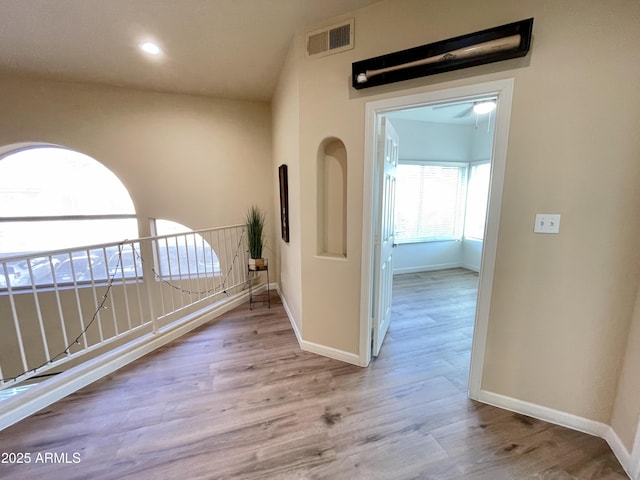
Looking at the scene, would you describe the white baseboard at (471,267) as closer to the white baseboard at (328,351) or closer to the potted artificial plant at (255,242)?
the white baseboard at (328,351)

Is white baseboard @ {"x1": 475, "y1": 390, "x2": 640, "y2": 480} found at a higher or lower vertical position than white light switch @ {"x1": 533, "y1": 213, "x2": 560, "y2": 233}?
lower

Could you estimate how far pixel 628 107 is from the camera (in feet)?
4.19

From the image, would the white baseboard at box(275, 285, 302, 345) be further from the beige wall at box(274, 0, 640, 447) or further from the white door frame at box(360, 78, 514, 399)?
the beige wall at box(274, 0, 640, 447)

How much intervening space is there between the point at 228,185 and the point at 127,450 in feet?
10.1

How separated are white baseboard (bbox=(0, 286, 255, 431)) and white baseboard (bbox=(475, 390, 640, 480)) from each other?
2835 mm

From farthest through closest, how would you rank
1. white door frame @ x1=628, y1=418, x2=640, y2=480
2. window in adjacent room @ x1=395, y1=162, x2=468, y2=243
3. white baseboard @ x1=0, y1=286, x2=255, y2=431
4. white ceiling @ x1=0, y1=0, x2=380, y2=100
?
1. window in adjacent room @ x1=395, y1=162, x2=468, y2=243
2. white ceiling @ x1=0, y1=0, x2=380, y2=100
3. white baseboard @ x1=0, y1=286, x2=255, y2=431
4. white door frame @ x1=628, y1=418, x2=640, y2=480

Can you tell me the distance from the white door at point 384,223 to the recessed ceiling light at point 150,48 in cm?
218

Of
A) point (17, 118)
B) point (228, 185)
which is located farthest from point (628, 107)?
point (17, 118)

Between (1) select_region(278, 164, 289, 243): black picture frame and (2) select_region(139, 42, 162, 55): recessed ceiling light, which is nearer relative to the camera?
(2) select_region(139, 42, 162, 55): recessed ceiling light

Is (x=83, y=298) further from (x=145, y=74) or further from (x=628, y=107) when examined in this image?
(x=628, y=107)

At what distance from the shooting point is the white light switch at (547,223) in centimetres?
149

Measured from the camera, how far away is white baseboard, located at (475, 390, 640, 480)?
1390mm

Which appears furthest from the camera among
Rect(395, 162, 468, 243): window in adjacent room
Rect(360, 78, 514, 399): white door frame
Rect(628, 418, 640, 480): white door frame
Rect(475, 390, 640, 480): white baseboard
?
Rect(395, 162, 468, 243): window in adjacent room

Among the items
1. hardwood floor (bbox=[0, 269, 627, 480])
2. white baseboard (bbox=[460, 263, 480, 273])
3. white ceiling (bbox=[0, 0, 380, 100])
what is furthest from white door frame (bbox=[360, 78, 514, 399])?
white baseboard (bbox=[460, 263, 480, 273])
